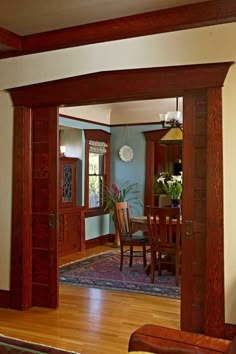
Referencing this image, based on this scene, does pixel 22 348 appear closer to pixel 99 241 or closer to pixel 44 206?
pixel 44 206

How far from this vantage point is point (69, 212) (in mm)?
7270

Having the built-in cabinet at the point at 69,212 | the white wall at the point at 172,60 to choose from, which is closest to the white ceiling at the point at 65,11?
the white wall at the point at 172,60

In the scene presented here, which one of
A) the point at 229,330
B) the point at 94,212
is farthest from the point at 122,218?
the point at 229,330

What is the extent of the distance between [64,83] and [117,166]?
15.4 ft

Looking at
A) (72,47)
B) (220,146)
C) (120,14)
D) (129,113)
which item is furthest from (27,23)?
(129,113)

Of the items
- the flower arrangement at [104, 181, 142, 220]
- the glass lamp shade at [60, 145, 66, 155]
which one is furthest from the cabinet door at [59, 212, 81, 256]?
the glass lamp shade at [60, 145, 66, 155]

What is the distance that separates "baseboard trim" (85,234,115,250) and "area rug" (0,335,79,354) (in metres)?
4.52

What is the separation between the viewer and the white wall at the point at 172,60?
337 centimetres

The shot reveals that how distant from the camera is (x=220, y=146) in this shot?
339cm

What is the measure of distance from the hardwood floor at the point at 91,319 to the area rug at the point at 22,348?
0.45 feet

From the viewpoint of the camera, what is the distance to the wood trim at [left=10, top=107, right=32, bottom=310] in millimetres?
4266

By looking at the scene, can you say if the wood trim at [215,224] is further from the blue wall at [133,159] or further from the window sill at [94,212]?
the blue wall at [133,159]

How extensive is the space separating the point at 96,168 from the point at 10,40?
447 cm

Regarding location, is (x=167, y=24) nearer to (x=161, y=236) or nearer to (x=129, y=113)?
(x=161, y=236)
